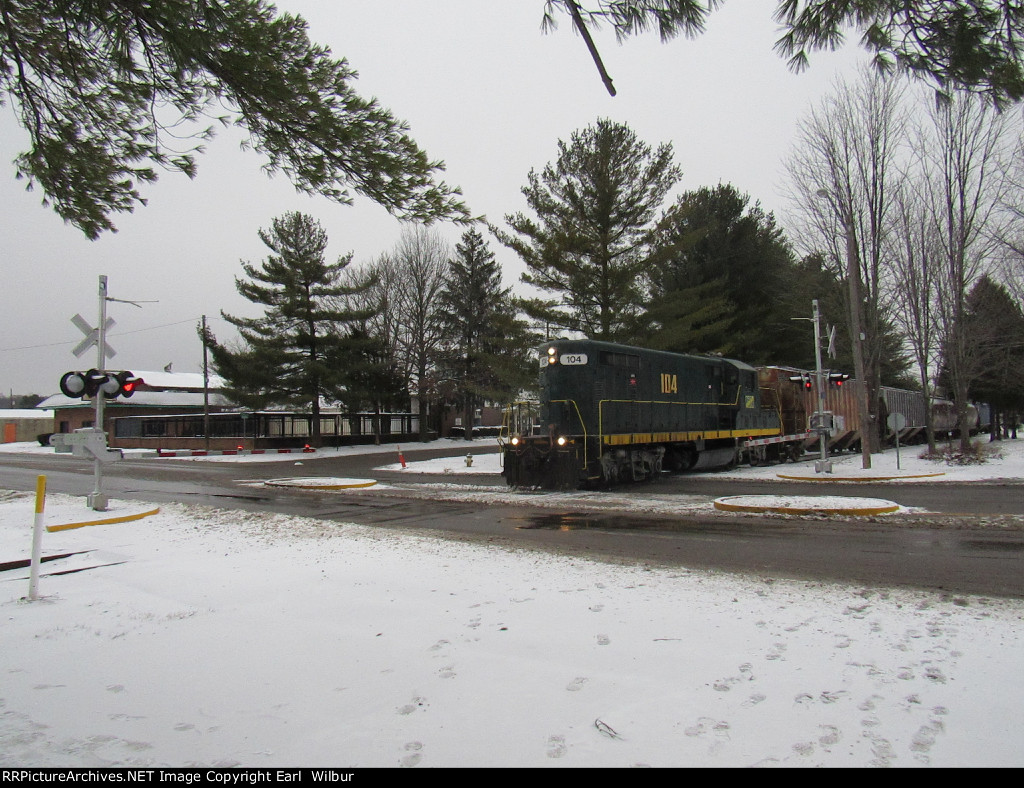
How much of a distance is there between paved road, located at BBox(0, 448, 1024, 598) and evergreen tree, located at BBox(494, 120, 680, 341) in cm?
968

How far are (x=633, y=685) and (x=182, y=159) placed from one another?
5.50m

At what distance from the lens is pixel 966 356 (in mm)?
24562

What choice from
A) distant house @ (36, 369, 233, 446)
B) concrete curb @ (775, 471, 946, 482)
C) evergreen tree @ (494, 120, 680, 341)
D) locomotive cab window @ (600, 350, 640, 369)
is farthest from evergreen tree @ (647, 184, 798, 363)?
distant house @ (36, 369, 233, 446)

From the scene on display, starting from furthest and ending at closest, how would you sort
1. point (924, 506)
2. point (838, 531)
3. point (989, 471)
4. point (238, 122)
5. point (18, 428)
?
1. point (18, 428)
2. point (989, 471)
3. point (924, 506)
4. point (838, 531)
5. point (238, 122)

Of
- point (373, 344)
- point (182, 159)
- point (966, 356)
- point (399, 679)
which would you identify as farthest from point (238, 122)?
point (373, 344)

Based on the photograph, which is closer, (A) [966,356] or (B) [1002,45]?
(B) [1002,45]

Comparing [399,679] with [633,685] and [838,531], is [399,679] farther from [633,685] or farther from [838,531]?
[838,531]

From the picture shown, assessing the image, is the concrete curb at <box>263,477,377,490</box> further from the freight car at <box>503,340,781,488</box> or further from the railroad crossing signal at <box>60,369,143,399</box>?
the railroad crossing signal at <box>60,369,143,399</box>

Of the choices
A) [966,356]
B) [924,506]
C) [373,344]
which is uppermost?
[373,344]

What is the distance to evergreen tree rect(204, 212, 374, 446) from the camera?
3694 centimetres

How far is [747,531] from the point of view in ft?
31.7
